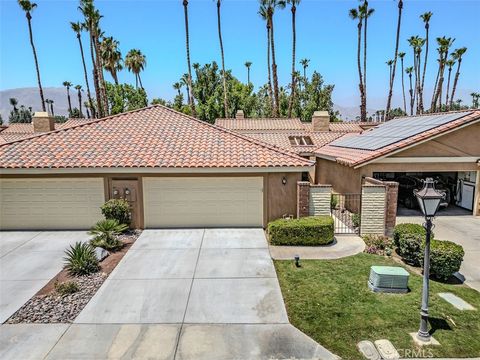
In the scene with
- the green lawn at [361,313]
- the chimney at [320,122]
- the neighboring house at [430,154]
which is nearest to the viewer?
the green lawn at [361,313]

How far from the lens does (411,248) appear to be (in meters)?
10.5

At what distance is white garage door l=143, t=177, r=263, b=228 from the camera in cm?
1420

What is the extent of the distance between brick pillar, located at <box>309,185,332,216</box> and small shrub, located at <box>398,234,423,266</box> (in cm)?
325

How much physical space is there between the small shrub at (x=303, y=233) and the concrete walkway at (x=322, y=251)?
20 cm

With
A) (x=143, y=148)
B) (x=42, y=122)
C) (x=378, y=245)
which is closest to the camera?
(x=378, y=245)

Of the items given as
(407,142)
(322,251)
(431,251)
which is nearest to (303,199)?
(322,251)

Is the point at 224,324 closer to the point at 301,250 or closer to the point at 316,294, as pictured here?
the point at 316,294

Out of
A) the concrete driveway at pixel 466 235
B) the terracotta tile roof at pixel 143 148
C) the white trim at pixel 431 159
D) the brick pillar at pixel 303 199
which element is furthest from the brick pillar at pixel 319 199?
the concrete driveway at pixel 466 235

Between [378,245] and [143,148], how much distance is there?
33.9 ft

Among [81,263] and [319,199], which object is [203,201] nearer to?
[319,199]

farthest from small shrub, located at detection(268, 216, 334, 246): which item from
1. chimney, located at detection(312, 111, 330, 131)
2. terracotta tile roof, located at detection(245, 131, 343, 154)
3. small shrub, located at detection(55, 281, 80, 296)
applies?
chimney, located at detection(312, 111, 330, 131)

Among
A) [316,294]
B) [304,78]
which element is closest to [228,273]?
[316,294]

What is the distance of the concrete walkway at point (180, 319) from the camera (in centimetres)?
637

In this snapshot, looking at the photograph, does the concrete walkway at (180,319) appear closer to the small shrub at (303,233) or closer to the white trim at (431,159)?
the small shrub at (303,233)
